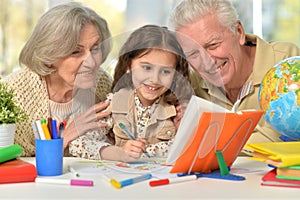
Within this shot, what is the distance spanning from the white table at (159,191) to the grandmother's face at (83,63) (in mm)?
361

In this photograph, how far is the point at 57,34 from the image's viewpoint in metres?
1.76

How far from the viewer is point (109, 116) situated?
1414 mm

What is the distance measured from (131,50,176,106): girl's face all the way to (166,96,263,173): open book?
204 mm

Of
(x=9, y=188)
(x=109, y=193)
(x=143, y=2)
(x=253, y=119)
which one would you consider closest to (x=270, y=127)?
(x=253, y=119)

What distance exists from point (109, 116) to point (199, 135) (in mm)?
359

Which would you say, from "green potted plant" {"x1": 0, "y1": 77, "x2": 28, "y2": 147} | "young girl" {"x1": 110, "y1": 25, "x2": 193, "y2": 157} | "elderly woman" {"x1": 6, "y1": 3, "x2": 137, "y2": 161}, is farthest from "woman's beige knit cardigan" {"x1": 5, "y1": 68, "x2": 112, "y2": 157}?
"young girl" {"x1": 110, "y1": 25, "x2": 193, "y2": 157}

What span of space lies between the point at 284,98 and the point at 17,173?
734 mm

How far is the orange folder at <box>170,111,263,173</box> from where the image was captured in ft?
3.72

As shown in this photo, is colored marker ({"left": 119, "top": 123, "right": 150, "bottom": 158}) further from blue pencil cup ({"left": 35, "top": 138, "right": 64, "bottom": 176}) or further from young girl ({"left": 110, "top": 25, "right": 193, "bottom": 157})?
blue pencil cup ({"left": 35, "top": 138, "right": 64, "bottom": 176})

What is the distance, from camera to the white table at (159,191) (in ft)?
3.32

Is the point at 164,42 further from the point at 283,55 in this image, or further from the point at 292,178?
the point at 283,55

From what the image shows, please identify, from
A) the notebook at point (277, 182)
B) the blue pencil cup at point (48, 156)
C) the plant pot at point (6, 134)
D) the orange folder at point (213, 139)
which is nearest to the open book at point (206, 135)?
the orange folder at point (213, 139)

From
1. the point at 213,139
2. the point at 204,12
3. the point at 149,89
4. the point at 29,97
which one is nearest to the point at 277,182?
the point at 213,139

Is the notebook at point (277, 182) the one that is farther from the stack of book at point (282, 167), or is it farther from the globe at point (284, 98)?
the globe at point (284, 98)
